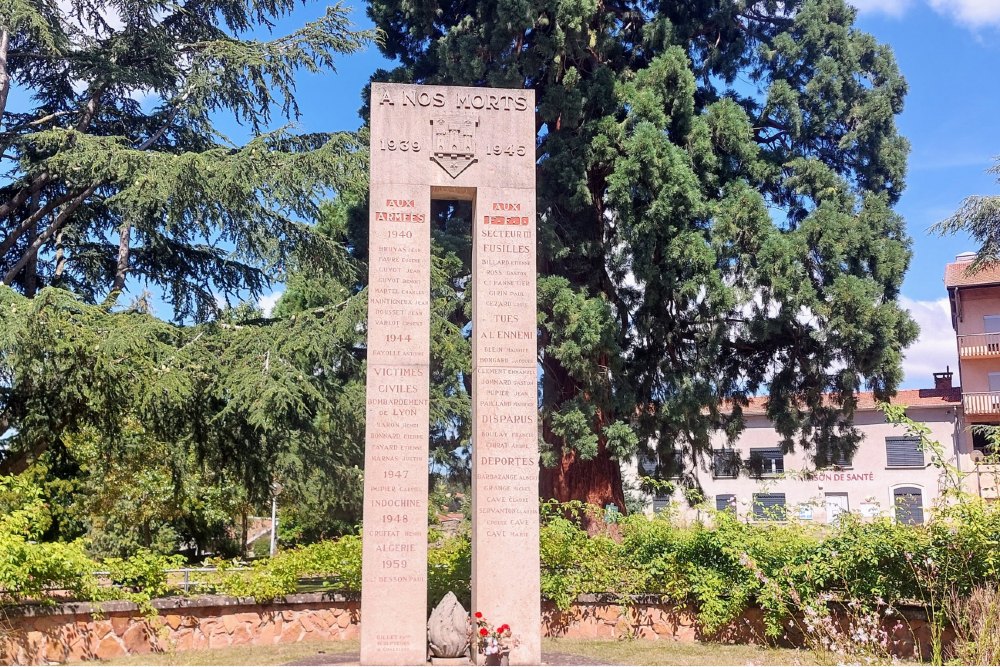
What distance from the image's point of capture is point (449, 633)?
9.57m

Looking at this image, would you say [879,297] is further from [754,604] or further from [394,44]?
[394,44]

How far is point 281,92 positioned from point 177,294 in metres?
4.52

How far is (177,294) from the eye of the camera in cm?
1909

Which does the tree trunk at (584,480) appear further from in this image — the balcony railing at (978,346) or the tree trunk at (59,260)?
the balcony railing at (978,346)

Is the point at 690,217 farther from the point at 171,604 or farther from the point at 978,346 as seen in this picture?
the point at 978,346

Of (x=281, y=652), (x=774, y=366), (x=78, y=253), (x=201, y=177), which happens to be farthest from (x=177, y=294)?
(x=774, y=366)

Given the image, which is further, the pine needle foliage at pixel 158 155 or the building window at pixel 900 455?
the building window at pixel 900 455

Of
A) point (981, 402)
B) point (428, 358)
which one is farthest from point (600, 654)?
point (981, 402)

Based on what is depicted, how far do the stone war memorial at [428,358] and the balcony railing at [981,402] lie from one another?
2971 cm

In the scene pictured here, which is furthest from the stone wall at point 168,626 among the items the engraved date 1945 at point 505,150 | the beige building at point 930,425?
the beige building at point 930,425

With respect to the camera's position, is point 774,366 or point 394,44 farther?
point 394,44

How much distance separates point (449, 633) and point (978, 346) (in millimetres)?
31744

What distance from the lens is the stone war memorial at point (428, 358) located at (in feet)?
31.7

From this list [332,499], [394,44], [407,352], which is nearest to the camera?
[407,352]
